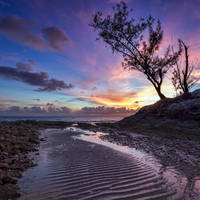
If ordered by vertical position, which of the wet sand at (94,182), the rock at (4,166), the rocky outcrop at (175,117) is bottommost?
the wet sand at (94,182)

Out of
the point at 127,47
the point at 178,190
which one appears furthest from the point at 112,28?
the point at 178,190

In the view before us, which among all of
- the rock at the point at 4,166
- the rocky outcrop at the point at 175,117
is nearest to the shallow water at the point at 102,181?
the rock at the point at 4,166

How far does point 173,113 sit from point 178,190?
545 inches

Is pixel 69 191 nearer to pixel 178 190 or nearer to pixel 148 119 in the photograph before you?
pixel 178 190

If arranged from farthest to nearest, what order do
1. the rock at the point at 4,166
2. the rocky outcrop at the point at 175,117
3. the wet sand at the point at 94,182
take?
the rocky outcrop at the point at 175,117
the rock at the point at 4,166
the wet sand at the point at 94,182

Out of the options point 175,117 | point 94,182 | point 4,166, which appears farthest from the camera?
point 175,117

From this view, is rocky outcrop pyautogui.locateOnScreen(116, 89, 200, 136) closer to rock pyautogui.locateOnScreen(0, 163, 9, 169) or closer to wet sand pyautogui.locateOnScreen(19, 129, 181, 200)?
wet sand pyautogui.locateOnScreen(19, 129, 181, 200)

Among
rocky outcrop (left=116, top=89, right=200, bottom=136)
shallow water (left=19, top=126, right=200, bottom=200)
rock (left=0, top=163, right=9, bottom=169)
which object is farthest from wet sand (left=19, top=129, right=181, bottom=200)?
rocky outcrop (left=116, top=89, right=200, bottom=136)

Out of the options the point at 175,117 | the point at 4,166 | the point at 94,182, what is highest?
the point at 175,117

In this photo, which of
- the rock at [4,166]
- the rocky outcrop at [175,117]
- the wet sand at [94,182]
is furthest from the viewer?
the rocky outcrop at [175,117]

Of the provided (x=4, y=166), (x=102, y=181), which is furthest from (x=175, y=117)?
(x=4, y=166)

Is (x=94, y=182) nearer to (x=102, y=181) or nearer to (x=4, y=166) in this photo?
(x=102, y=181)

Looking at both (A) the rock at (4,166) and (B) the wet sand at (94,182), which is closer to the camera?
(B) the wet sand at (94,182)

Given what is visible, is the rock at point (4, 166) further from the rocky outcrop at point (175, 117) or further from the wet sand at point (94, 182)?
the rocky outcrop at point (175, 117)
